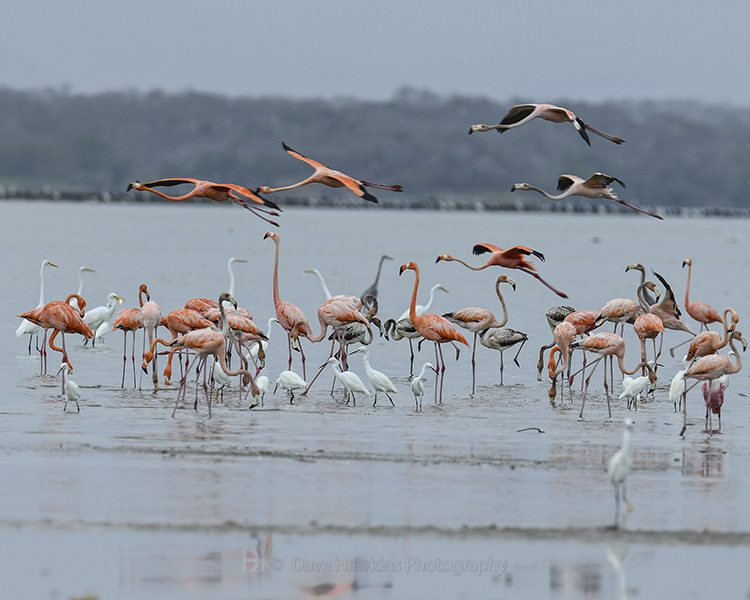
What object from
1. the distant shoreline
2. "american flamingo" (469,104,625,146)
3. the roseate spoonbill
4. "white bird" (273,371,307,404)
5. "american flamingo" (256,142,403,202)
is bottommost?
"white bird" (273,371,307,404)

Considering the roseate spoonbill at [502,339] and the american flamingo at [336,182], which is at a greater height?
the american flamingo at [336,182]

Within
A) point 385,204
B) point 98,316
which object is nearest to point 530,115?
point 98,316

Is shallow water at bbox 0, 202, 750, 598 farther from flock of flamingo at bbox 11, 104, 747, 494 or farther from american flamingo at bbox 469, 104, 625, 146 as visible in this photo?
american flamingo at bbox 469, 104, 625, 146

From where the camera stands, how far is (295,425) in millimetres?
10156

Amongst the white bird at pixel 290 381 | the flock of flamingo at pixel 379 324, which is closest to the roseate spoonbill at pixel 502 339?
the flock of flamingo at pixel 379 324

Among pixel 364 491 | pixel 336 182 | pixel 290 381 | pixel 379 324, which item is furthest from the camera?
pixel 379 324

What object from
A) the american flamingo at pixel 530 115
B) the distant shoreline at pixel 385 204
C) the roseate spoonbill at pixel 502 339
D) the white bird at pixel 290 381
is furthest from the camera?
the distant shoreline at pixel 385 204

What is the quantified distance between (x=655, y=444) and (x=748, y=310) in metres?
13.5

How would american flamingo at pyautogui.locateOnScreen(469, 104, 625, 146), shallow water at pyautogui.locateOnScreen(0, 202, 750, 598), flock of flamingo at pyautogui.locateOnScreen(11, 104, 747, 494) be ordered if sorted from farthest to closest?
flock of flamingo at pyautogui.locateOnScreen(11, 104, 747, 494) < american flamingo at pyautogui.locateOnScreen(469, 104, 625, 146) < shallow water at pyautogui.locateOnScreen(0, 202, 750, 598)

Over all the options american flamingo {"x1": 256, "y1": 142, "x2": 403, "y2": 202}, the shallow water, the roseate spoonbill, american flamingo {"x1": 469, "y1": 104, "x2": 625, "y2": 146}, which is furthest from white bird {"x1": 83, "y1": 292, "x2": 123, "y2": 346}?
american flamingo {"x1": 469, "y1": 104, "x2": 625, "y2": 146}

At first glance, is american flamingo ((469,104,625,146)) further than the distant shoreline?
No

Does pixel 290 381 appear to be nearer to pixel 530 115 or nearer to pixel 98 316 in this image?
pixel 530 115

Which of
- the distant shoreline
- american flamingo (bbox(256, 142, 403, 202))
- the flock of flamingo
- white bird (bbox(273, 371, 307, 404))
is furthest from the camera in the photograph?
the distant shoreline

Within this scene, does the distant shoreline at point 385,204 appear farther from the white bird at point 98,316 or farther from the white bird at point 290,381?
the white bird at point 290,381
